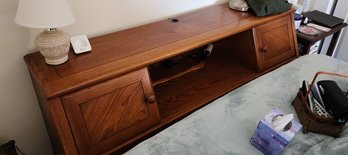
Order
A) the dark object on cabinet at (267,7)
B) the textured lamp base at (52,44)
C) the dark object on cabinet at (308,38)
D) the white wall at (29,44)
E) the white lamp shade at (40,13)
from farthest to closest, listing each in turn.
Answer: the dark object on cabinet at (308,38) < the dark object on cabinet at (267,7) < the white wall at (29,44) < the textured lamp base at (52,44) < the white lamp shade at (40,13)

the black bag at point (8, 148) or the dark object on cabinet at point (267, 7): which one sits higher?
the dark object on cabinet at point (267, 7)

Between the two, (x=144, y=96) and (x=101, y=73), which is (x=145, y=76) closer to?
(x=144, y=96)

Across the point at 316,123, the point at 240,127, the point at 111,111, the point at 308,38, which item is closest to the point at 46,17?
the point at 111,111

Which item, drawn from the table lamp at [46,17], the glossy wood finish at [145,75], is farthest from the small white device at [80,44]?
the table lamp at [46,17]

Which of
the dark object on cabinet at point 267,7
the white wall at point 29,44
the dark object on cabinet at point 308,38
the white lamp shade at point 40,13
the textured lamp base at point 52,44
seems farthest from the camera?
the dark object on cabinet at point 308,38

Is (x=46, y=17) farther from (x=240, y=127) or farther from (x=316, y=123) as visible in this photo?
(x=316, y=123)

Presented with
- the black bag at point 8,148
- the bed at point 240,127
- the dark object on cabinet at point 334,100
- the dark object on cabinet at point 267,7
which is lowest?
the black bag at point 8,148

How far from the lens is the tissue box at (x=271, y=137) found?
Answer: 881 mm

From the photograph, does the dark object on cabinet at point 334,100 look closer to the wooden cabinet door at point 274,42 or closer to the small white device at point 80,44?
the wooden cabinet door at point 274,42

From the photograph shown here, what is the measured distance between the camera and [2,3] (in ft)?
3.27

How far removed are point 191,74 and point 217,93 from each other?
0.24m

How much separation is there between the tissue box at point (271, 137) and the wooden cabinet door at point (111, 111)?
0.46m

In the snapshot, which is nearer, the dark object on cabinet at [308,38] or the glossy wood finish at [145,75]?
the glossy wood finish at [145,75]

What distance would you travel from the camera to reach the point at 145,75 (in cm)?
109
